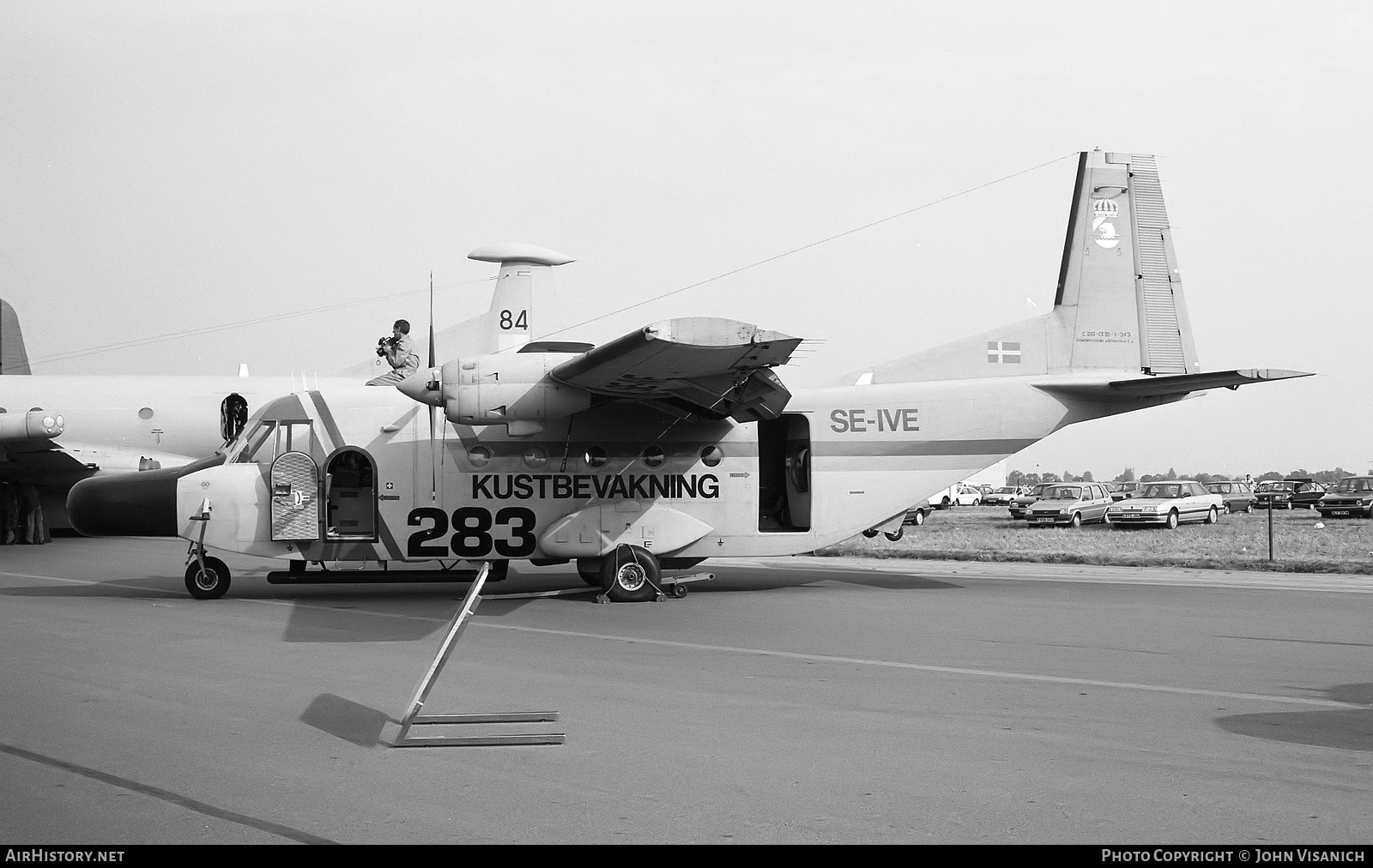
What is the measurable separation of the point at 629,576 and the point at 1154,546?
1484cm

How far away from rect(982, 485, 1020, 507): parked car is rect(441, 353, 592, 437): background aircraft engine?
162 ft

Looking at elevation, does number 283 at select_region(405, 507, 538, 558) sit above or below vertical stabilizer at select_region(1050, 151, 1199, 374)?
below

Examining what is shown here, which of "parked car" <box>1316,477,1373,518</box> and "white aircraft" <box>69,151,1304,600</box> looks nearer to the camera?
"white aircraft" <box>69,151,1304,600</box>

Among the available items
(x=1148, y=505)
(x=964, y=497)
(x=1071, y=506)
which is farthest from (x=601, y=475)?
(x=964, y=497)

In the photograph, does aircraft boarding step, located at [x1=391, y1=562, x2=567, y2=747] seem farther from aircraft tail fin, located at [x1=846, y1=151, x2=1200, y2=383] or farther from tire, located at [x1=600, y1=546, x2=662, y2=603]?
aircraft tail fin, located at [x1=846, y1=151, x2=1200, y2=383]

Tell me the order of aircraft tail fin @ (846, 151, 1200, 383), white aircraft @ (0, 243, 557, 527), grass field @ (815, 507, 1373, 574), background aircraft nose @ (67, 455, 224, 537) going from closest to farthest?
background aircraft nose @ (67, 455, 224, 537) → aircraft tail fin @ (846, 151, 1200, 383) → grass field @ (815, 507, 1373, 574) → white aircraft @ (0, 243, 557, 527)

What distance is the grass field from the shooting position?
17438 millimetres

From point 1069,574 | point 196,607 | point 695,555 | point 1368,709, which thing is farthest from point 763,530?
point 1368,709

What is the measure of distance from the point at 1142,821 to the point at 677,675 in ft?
12.7

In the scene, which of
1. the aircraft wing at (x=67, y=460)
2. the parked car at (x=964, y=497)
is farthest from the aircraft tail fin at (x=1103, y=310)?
the parked car at (x=964, y=497)

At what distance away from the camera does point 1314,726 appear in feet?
19.6

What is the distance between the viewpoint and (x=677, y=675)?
7656 millimetres

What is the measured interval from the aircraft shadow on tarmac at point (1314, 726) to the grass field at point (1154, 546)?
8591 millimetres

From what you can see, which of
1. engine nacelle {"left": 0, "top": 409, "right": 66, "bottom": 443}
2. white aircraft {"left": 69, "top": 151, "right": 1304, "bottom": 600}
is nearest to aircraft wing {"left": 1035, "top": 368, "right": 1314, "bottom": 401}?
white aircraft {"left": 69, "top": 151, "right": 1304, "bottom": 600}
